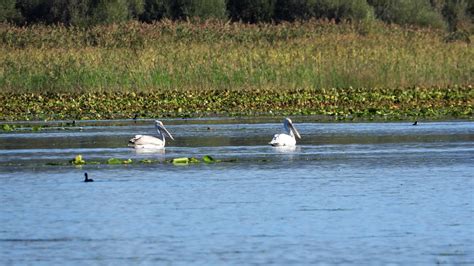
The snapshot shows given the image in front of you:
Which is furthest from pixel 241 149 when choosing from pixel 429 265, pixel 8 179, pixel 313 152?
pixel 429 265

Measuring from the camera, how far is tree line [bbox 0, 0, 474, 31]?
151 feet

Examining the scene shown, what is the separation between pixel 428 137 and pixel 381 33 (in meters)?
16.3

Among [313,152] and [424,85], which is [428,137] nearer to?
[313,152]

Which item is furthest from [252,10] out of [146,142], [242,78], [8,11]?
[146,142]

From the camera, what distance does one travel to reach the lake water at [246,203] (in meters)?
10.2

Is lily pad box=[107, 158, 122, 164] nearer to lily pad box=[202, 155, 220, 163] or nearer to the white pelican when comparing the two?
lily pad box=[202, 155, 220, 163]

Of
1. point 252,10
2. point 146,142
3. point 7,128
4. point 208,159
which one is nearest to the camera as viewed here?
point 208,159

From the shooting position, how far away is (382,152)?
18.1 m

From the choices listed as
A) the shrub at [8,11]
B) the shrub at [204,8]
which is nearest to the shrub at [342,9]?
the shrub at [204,8]

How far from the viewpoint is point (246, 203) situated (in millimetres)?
12867

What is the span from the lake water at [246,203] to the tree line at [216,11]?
2561 cm

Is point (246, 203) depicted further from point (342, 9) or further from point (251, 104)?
point (342, 9)

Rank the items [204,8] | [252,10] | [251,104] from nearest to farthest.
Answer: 1. [251,104]
2. [204,8]
3. [252,10]

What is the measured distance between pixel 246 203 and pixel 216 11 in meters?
35.0
